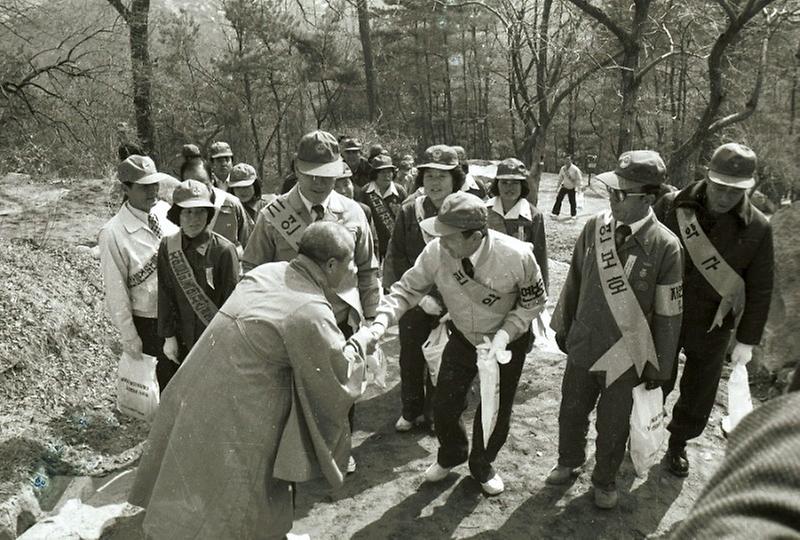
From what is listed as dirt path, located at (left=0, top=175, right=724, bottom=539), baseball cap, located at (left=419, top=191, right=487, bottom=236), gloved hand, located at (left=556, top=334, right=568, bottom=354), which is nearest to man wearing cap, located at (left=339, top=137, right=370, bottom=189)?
dirt path, located at (left=0, top=175, right=724, bottom=539)

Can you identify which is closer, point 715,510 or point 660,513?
point 715,510

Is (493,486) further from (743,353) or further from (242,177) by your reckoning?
(242,177)

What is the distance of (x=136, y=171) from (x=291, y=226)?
3.59 feet

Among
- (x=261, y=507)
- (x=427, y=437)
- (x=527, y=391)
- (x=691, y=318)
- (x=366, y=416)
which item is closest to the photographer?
(x=261, y=507)

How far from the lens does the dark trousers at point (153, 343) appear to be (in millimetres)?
4551

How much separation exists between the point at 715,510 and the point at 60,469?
466 centimetres

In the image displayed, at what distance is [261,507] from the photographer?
2.91m

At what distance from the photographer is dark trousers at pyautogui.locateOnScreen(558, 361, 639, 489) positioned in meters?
3.97

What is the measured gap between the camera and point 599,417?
4.06 metres

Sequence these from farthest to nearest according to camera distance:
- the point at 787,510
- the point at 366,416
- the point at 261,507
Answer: the point at 366,416 < the point at 261,507 < the point at 787,510

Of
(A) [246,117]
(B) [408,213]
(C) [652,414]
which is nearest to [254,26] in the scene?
(A) [246,117]

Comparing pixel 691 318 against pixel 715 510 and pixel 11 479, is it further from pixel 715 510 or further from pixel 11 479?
pixel 11 479

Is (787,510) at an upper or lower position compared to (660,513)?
upper

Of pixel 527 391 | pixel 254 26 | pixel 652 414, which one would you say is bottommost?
pixel 527 391
